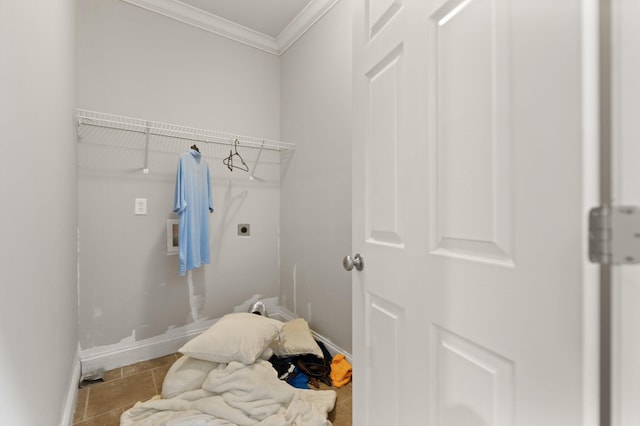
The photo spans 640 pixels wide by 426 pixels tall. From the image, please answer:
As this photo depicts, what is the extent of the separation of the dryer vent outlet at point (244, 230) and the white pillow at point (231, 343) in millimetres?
920

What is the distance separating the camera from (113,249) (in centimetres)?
195

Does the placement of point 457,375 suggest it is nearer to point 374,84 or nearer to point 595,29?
point 595,29

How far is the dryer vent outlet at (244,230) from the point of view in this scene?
249cm

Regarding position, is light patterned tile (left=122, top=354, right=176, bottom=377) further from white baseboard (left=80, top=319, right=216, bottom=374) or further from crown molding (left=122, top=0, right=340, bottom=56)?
crown molding (left=122, top=0, right=340, bottom=56)

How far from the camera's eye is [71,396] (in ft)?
4.82

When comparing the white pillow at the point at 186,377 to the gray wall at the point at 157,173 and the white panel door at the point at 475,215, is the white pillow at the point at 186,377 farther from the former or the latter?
the white panel door at the point at 475,215

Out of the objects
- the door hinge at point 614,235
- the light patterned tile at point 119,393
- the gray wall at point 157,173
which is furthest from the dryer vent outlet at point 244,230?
the door hinge at point 614,235

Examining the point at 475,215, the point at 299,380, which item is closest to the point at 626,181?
the point at 475,215

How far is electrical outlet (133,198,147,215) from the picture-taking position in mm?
2037

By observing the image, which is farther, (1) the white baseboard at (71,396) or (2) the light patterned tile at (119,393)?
(2) the light patterned tile at (119,393)

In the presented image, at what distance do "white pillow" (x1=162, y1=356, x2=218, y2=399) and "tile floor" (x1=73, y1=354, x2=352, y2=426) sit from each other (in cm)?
26

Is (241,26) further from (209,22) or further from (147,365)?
(147,365)

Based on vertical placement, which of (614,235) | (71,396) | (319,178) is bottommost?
(71,396)

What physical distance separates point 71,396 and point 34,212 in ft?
3.91
